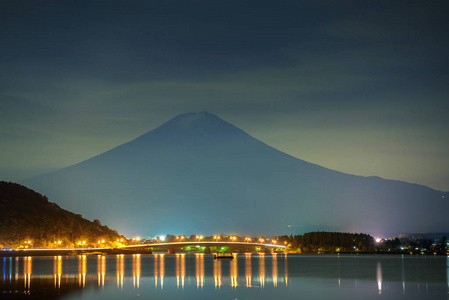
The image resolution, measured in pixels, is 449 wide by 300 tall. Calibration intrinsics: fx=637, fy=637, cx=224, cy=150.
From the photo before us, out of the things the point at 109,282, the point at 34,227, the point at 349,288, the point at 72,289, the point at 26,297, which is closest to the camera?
the point at 26,297

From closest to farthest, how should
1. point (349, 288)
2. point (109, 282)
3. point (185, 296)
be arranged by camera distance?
point (185, 296) → point (349, 288) → point (109, 282)

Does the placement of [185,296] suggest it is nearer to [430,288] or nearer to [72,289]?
[72,289]

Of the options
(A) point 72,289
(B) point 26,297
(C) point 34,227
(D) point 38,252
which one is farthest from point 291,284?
(C) point 34,227

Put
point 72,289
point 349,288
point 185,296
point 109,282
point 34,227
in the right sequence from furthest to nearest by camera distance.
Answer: point 34,227 → point 109,282 → point 349,288 → point 72,289 → point 185,296

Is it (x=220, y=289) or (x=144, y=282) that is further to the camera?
(x=144, y=282)

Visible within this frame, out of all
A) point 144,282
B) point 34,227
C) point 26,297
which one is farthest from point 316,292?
point 34,227

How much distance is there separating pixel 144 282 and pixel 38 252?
11907cm

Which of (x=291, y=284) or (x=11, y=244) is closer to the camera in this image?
(x=291, y=284)

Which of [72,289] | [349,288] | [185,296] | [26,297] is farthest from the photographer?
[349,288]

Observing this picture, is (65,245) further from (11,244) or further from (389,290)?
(389,290)

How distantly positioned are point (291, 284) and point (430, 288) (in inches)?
468

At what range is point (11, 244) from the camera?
16988 centimetres

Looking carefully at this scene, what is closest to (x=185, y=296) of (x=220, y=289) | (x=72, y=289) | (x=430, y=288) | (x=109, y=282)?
(x=220, y=289)

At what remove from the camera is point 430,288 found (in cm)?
5353
